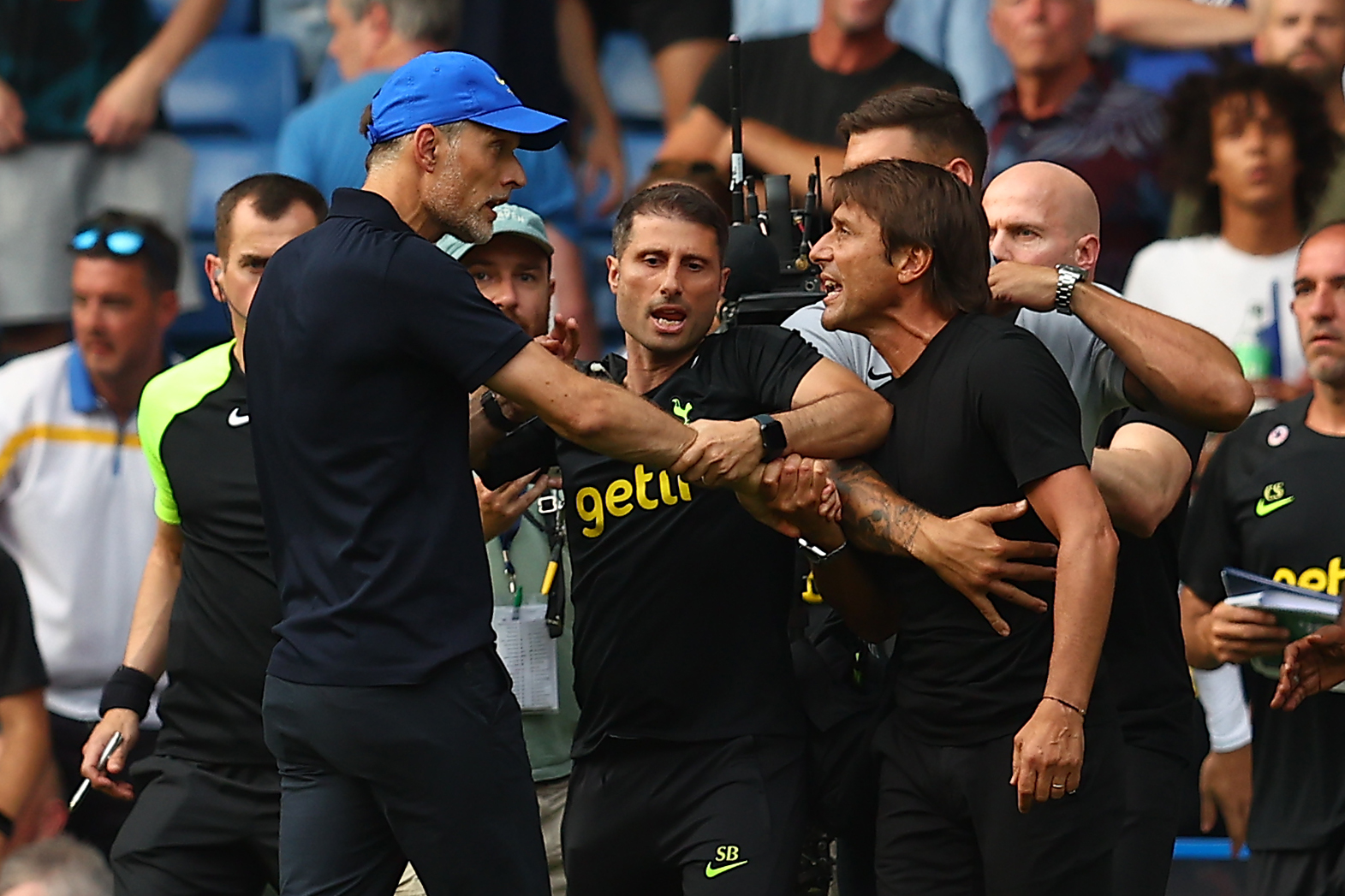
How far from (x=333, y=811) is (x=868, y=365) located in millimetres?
1402

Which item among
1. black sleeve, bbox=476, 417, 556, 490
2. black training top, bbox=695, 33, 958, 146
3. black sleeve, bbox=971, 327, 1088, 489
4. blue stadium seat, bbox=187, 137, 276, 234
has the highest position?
black training top, bbox=695, 33, 958, 146

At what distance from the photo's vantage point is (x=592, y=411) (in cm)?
305

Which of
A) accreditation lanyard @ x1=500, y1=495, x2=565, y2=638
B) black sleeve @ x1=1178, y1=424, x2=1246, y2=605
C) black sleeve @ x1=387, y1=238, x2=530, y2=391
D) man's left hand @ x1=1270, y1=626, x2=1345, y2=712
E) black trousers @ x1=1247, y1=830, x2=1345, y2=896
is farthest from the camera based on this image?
black sleeve @ x1=1178, y1=424, x2=1246, y2=605

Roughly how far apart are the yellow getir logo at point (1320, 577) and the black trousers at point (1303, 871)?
586 mm

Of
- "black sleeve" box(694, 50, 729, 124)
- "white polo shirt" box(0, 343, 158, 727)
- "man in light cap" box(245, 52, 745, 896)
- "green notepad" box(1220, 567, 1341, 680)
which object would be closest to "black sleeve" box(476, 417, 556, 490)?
"man in light cap" box(245, 52, 745, 896)

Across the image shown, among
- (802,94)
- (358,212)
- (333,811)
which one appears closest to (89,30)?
(802,94)

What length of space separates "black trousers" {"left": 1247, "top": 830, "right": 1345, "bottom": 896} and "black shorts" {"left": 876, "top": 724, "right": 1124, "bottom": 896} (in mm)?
1524

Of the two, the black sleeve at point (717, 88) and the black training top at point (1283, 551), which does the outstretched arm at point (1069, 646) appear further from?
the black sleeve at point (717, 88)

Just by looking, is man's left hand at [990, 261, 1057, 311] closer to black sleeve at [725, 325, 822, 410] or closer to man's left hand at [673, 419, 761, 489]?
black sleeve at [725, 325, 822, 410]

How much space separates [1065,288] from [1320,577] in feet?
5.15

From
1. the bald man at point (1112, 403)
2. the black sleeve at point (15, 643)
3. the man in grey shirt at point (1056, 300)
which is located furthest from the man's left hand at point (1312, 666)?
the black sleeve at point (15, 643)

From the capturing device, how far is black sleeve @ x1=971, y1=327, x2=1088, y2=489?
9.83 ft

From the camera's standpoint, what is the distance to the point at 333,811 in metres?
3.04

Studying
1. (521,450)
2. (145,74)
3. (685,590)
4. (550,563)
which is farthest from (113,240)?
(685,590)
